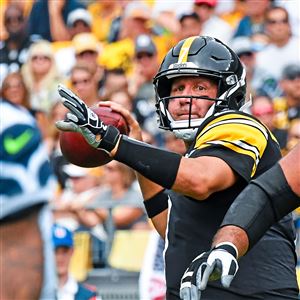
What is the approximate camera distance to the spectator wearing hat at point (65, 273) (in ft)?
25.0

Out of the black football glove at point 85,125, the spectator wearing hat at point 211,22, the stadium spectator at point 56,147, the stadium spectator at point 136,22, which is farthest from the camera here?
the stadium spectator at point 136,22

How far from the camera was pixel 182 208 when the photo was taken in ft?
15.2

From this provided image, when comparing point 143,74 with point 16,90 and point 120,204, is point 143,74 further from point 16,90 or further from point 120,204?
point 120,204

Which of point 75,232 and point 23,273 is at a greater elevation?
point 23,273

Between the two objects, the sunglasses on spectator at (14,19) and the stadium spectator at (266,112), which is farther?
the sunglasses on spectator at (14,19)

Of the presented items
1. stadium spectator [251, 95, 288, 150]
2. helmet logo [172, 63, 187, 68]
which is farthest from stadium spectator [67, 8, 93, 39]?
helmet logo [172, 63, 187, 68]

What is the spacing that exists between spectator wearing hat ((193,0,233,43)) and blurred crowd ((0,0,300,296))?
0.04 ft

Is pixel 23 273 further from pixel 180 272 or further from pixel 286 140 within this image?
pixel 286 140

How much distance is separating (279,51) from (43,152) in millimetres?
7108

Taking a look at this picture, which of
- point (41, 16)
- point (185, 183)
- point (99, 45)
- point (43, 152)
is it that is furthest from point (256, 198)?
point (41, 16)

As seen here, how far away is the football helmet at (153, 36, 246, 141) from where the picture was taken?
15.7 ft

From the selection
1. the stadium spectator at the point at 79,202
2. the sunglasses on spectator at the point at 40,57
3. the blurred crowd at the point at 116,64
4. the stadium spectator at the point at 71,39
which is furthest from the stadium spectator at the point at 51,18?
the stadium spectator at the point at 79,202

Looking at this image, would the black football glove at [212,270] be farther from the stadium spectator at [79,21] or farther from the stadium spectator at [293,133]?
the stadium spectator at [79,21]

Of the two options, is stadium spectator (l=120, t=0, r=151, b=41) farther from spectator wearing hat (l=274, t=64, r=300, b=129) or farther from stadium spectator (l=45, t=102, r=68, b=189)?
spectator wearing hat (l=274, t=64, r=300, b=129)
